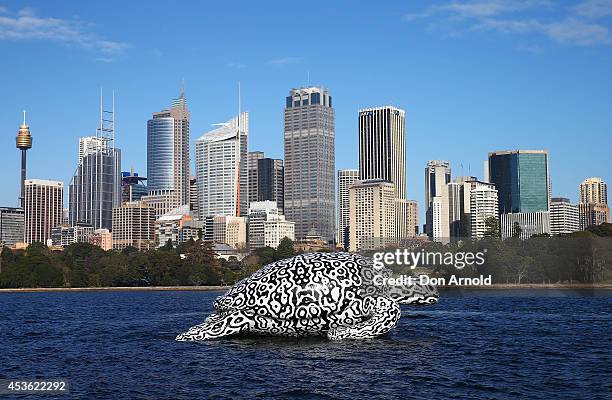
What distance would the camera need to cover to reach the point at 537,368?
20.5 meters

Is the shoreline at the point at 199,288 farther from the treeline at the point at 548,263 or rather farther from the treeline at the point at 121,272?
the treeline at the point at 121,272

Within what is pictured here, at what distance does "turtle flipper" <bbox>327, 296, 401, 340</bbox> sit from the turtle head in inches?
48.9

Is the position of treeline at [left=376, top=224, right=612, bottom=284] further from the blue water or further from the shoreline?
the blue water

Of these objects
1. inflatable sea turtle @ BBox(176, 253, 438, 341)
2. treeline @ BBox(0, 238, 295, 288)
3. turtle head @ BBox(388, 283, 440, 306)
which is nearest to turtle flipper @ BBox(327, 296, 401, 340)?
inflatable sea turtle @ BBox(176, 253, 438, 341)

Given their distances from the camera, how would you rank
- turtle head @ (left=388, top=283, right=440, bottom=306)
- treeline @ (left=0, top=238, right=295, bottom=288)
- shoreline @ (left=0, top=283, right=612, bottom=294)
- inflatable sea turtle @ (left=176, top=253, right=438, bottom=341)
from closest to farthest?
inflatable sea turtle @ (left=176, top=253, right=438, bottom=341) < turtle head @ (left=388, top=283, right=440, bottom=306) < shoreline @ (left=0, top=283, right=612, bottom=294) < treeline @ (left=0, top=238, right=295, bottom=288)

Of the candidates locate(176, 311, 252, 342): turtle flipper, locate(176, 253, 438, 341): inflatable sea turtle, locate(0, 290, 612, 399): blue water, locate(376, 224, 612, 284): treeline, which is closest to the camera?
locate(0, 290, 612, 399): blue water

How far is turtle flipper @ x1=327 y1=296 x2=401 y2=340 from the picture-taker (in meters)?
23.8

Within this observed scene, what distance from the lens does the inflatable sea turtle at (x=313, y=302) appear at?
2370 centimetres

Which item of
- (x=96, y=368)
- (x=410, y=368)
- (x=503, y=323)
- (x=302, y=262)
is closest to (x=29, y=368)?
(x=96, y=368)

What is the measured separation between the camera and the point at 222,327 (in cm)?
2477

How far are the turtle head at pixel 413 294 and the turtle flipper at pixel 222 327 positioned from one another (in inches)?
191

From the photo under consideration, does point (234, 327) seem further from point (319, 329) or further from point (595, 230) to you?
point (595, 230)

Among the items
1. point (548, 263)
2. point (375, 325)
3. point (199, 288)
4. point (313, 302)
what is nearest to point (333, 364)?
point (313, 302)

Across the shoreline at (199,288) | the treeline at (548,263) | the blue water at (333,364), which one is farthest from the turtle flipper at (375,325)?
→ the shoreline at (199,288)
